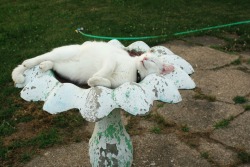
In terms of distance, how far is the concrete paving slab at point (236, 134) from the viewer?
3.91m

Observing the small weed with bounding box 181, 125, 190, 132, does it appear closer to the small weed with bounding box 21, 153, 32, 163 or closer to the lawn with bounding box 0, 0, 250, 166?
the lawn with bounding box 0, 0, 250, 166

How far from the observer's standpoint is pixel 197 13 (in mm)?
7801

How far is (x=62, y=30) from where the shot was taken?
7.04 metres

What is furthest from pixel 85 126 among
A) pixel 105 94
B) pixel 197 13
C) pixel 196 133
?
pixel 197 13

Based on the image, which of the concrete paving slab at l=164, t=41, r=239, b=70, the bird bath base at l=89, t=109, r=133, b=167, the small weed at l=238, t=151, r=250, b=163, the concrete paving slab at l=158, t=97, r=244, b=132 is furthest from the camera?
the concrete paving slab at l=164, t=41, r=239, b=70

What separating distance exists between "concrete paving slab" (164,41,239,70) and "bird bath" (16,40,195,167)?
2.90 m

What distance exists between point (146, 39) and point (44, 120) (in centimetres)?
255

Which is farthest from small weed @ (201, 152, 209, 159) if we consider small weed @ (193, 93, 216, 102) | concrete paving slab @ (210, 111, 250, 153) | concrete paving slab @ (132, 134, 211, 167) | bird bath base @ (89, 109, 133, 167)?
bird bath base @ (89, 109, 133, 167)

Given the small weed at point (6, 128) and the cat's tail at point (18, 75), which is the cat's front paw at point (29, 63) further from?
the small weed at point (6, 128)

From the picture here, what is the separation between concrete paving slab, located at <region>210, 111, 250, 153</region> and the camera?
154 inches

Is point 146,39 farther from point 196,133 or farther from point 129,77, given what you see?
point 129,77

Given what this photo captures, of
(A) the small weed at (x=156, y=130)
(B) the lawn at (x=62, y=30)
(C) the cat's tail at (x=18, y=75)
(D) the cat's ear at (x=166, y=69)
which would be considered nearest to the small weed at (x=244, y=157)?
(A) the small weed at (x=156, y=130)

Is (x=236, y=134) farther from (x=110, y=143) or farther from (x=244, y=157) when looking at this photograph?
(x=110, y=143)

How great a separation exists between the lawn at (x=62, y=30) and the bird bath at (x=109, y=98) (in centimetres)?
131
